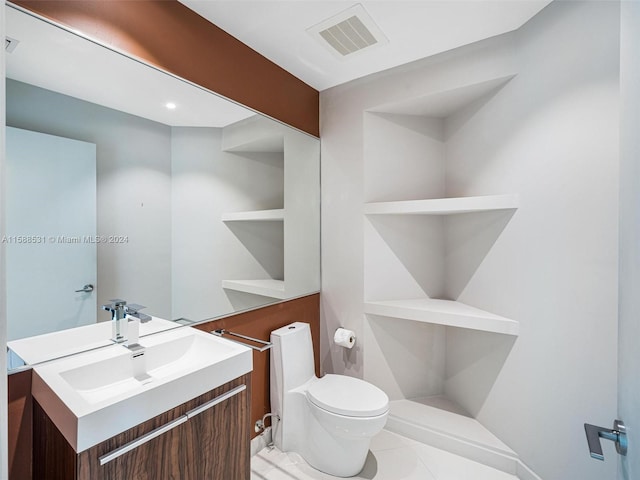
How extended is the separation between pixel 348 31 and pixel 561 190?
144cm

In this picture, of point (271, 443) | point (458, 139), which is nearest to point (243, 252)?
point (271, 443)

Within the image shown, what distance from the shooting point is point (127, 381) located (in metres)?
1.18

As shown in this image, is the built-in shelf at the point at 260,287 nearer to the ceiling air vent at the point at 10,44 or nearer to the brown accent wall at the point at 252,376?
the brown accent wall at the point at 252,376

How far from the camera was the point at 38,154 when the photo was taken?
106 centimetres

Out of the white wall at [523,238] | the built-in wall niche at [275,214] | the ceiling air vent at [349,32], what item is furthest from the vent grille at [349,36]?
the built-in wall niche at [275,214]

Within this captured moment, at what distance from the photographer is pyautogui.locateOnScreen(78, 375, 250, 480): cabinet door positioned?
0.85 m

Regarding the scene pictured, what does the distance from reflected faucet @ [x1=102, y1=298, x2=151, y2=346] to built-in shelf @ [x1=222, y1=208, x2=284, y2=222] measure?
2.17 feet

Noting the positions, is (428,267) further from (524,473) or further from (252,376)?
(252,376)

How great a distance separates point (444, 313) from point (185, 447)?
1.59m

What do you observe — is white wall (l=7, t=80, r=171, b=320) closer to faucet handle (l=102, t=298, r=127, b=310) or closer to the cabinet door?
faucet handle (l=102, t=298, r=127, b=310)

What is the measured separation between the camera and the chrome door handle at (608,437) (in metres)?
0.66

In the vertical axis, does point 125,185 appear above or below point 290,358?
above

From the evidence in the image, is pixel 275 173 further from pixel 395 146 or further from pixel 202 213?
pixel 395 146

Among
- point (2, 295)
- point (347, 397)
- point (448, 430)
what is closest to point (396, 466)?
point (448, 430)
